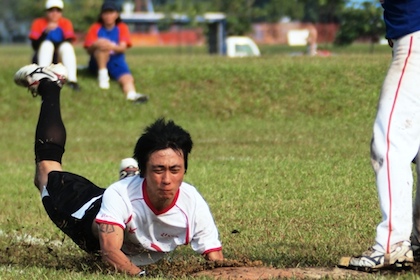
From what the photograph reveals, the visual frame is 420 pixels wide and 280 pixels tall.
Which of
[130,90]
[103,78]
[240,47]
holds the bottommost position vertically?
[240,47]

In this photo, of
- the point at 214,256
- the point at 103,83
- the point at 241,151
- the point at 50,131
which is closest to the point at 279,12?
the point at 103,83

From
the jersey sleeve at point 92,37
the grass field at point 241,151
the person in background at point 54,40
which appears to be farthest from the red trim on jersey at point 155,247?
the jersey sleeve at point 92,37

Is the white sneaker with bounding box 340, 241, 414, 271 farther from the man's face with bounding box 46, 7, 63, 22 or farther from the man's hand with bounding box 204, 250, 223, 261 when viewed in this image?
the man's face with bounding box 46, 7, 63, 22

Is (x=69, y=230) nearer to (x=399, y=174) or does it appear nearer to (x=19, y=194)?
(x=399, y=174)

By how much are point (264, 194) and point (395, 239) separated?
13.9 feet

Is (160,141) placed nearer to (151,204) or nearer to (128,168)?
(151,204)

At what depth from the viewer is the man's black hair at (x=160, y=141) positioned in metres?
6.23

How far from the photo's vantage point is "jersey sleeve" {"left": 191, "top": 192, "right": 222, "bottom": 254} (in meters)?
6.46

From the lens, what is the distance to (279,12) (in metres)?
82.6

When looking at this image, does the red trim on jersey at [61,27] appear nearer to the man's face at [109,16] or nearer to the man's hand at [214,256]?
the man's face at [109,16]

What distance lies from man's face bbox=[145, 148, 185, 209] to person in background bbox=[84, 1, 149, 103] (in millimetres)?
12971

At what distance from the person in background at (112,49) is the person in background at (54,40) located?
1.61 ft

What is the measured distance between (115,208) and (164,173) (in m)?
0.41

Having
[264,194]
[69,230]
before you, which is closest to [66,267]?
[69,230]
